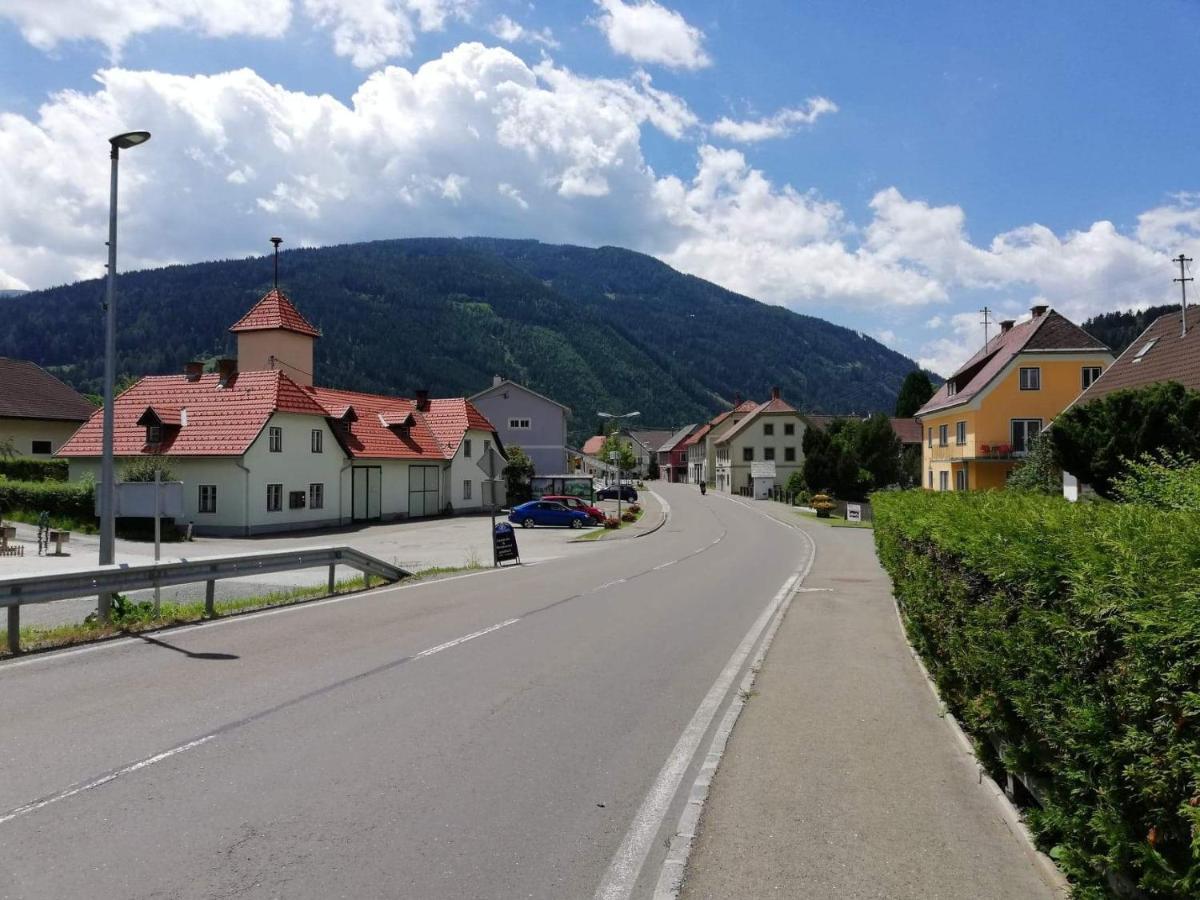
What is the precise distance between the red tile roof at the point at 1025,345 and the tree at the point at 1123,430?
20321mm

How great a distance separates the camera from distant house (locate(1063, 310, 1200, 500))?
1210 inches

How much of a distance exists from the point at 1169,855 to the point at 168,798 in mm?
5471

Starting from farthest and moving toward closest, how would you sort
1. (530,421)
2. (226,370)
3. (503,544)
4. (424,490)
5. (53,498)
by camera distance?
(530,421), (424,490), (226,370), (53,498), (503,544)

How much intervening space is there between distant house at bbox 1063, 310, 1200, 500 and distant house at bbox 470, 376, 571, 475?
1888 inches

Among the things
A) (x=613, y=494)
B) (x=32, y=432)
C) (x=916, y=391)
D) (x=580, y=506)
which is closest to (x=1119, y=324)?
(x=916, y=391)

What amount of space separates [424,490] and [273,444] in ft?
42.6

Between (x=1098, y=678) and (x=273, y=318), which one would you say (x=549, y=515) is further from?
(x=1098, y=678)

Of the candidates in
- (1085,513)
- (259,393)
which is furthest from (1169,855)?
(259,393)

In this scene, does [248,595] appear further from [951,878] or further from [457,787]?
[951,878]

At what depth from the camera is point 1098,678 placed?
380 cm

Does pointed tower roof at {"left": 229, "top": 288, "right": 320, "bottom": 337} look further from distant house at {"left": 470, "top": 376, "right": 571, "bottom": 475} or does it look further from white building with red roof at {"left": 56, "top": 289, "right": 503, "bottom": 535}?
distant house at {"left": 470, "top": 376, "right": 571, "bottom": 475}

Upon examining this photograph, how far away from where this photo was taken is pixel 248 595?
713 inches

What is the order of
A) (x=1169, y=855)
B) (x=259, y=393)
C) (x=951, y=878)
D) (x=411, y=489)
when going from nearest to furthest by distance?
1. (x=1169, y=855)
2. (x=951, y=878)
3. (x=259, y=393)
4. (x=411, y=489)

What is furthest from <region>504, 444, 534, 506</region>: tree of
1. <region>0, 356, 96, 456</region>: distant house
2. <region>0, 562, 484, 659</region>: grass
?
<region>0, 562, 484, 659</region>: grass
